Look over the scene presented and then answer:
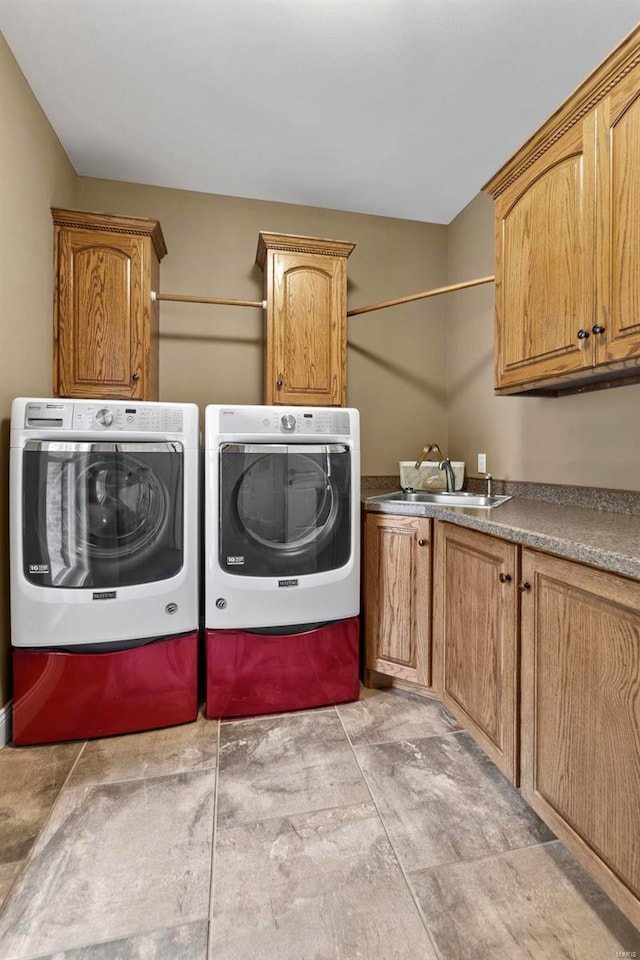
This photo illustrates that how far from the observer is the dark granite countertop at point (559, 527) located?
3.31 feet

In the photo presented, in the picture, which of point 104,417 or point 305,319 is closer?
point 104,417

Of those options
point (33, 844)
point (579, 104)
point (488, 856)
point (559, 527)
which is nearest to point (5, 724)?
point (33, 844)

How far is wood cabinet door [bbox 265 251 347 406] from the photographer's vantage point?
2457 mm

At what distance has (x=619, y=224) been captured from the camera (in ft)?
4.39

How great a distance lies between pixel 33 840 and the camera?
132cm

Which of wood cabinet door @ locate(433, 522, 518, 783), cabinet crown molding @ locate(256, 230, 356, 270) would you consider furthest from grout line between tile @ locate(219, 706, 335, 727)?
cabinet crown molding @ locate(256, 230, 356, 270)

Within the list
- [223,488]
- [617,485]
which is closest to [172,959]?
[223,488]

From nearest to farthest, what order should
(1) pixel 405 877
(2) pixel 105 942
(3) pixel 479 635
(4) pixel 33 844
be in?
(2) pixel 105 942
(1) pixel 405 877
(4) pixel 33 844
(3) pixel 479 635

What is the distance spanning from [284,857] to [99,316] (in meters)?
2.34

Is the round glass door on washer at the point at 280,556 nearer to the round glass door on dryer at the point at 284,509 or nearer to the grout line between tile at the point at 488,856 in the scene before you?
the round glass door on dryer at the point at 284,509

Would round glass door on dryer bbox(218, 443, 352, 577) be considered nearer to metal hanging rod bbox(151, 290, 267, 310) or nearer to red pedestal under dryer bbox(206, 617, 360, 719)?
red pedestal under dryer bbox(206, 617, 360, 719)

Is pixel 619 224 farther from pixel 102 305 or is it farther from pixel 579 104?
pixel 102 305

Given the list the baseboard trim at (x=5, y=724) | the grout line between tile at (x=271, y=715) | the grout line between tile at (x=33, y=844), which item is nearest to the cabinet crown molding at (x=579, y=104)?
the grout line between tile at (x=271, y=715)

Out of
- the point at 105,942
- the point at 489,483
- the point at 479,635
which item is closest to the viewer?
the point at 105,942
